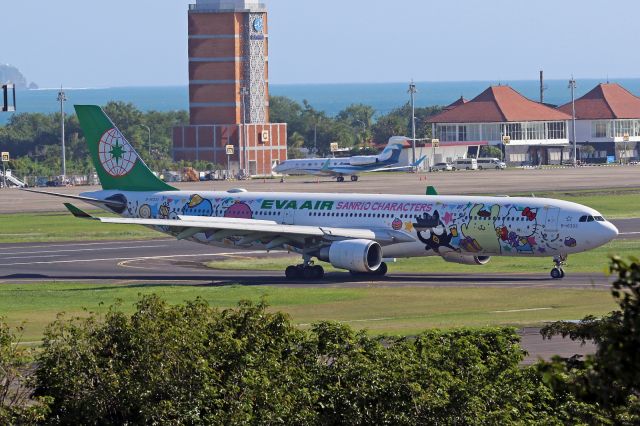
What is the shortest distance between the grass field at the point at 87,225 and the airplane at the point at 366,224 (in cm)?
2209

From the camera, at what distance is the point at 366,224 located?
221 feet

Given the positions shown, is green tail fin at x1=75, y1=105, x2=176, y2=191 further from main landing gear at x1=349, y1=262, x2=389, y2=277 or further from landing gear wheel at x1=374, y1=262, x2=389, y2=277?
landing gear wheel at x1=374, y1=262, x2=389, y2=277

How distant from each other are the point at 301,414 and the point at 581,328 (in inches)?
231

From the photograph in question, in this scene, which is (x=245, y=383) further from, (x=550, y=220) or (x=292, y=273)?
(x=292, y=273)

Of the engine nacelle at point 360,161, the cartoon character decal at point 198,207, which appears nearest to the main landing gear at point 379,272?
the cartoon character decal at point 198,207

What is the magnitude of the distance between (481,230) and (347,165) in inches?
4534

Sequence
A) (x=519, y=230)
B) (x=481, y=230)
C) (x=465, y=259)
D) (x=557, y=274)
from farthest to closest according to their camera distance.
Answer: (x=465, y=259) < (x=557, y=274) < (x=481, y=230) < (x=519, y=230)

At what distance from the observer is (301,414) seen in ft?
86.3

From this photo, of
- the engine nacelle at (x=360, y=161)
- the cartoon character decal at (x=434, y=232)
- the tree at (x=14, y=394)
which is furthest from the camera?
the engine nacelle at (x=360, y=161)

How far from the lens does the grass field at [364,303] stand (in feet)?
168

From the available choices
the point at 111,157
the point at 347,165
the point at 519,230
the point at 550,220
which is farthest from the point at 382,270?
the point at 347,165

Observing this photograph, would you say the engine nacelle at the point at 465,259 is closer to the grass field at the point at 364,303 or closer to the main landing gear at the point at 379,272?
the main landing gear at the point at 379,272

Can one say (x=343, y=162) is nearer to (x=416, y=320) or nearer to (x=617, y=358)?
(x=416, y=320)

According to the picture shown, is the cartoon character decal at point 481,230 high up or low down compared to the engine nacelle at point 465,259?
up
